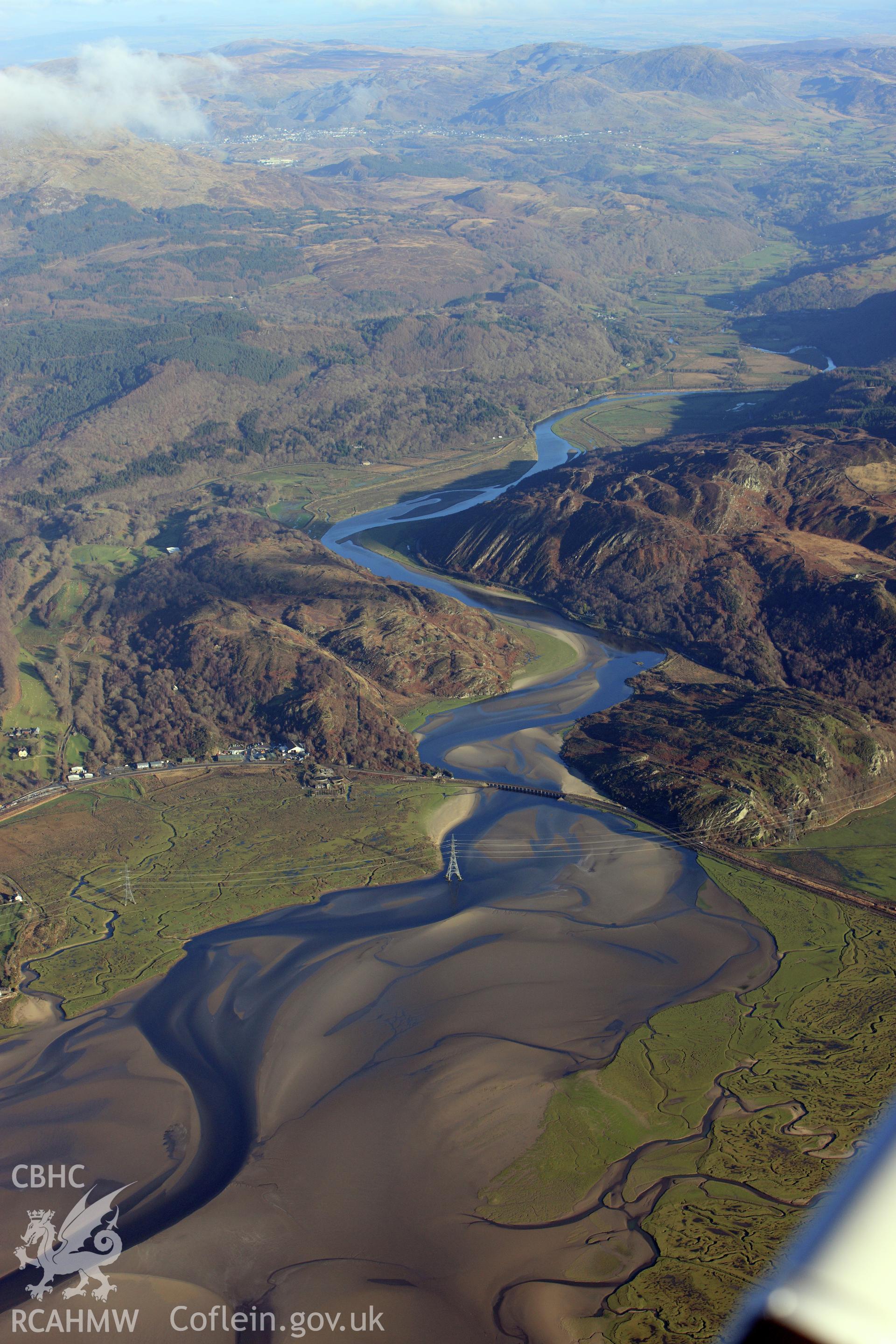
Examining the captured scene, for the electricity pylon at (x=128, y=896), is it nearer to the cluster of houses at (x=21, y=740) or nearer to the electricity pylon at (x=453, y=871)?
the electricity pylon at (x=453, y=871)

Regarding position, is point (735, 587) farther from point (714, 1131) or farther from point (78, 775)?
point (714, 1131)

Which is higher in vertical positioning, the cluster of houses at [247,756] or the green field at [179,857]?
the green field at [179,857]

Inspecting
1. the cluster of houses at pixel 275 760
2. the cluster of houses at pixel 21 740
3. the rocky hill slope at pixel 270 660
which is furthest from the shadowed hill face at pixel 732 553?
the cluster of houses at pixel 21 740

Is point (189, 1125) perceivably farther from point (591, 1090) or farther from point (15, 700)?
point (15, 700)

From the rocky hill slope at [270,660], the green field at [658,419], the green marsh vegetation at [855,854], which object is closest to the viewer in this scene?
the green marsh vegetation at [855,854]

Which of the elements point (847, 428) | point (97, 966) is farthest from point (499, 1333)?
point (847, 428)

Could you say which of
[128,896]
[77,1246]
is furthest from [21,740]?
[77,1246]
